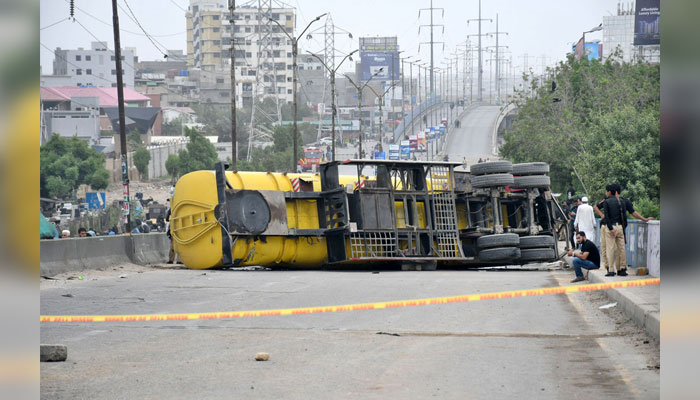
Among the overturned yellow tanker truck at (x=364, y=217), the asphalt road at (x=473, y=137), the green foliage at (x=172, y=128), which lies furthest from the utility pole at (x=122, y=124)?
the green foliage at (x=172, y=128)

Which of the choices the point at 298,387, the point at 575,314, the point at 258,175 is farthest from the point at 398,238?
the point at 298,387

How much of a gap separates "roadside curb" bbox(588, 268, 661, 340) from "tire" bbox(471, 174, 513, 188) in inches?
278

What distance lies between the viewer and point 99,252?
21906 millimetres

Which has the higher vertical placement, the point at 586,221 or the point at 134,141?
the point at 134,141

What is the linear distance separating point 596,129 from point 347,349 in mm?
32725

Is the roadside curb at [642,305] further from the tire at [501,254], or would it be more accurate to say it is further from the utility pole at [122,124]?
the utility pole at [122,124]

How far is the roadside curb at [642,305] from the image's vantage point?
1013cm

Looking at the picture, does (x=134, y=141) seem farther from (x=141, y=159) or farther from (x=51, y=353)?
(x=51, y=353)

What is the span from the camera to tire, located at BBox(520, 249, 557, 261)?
920 inches

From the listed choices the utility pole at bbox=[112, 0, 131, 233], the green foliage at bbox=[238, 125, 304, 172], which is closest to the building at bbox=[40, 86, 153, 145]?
Result: the green foliage at bbox=[238, 125, 304, 172]

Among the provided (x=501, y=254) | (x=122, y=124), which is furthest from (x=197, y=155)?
(x=501, y=254)

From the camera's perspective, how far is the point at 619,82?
5131 centimetres

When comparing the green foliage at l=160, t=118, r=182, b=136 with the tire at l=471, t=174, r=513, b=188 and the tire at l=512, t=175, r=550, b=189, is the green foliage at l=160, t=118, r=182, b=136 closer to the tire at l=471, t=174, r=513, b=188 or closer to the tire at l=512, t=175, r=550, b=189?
the tire at l=512, t=175, r=550, b=189

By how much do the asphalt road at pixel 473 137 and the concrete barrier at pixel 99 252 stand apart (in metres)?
86.4
